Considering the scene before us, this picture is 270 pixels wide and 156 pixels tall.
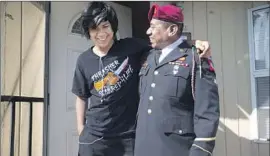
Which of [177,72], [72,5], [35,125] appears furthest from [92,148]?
[72,5]

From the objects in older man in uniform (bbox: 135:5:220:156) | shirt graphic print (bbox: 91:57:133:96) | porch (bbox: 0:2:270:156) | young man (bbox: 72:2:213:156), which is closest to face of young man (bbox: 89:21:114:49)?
young man (bbox: 72:2:213:156)

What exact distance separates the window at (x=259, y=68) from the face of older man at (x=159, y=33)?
1.58 metres

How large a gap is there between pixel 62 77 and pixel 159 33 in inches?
63.7

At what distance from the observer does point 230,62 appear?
3045mm

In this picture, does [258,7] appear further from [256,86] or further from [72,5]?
[72,5]

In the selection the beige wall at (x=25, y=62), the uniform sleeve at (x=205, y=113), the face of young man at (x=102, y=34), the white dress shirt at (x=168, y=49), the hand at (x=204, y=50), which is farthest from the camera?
the beige wall at (x=25, y=62)

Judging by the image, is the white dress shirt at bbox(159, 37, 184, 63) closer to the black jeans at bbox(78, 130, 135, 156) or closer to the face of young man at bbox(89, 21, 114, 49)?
the face of young man at bbox(89, 21, 114, 49)

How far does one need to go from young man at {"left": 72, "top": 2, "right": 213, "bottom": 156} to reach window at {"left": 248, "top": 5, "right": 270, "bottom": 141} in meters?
1.51

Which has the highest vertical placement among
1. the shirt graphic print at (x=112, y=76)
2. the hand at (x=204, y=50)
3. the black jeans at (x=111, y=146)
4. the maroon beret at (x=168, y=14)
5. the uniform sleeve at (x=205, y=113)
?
the maroon beret at (x=168, y=14)

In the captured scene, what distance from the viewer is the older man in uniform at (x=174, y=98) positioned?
148cm

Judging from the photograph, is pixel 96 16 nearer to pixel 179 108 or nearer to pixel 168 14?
pixel 168 14

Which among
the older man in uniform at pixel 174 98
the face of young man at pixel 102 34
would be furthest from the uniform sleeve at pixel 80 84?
the older man in uniform at pixel 174 98

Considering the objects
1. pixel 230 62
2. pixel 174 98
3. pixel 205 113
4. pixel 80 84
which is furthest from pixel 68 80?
pixel 205 113

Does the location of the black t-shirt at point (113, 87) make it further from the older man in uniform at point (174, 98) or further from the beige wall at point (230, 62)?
the beige wall at point (230, 62)
